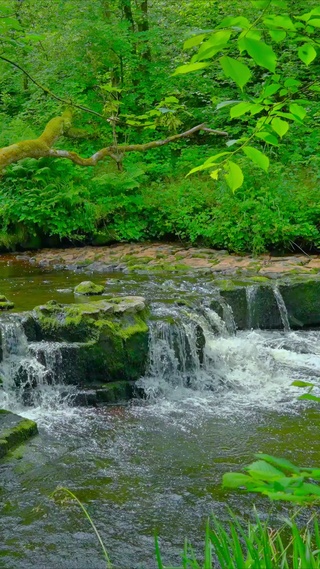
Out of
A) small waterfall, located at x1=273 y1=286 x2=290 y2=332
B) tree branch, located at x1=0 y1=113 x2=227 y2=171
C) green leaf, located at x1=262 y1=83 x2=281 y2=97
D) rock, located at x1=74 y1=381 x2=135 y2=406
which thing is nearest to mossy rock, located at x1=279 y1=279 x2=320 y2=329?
small waterfall, located at x1=273 y1=286 x2=290 y2=332

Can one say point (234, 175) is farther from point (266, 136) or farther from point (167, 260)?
point (167, 260)

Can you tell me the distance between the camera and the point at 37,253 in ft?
42.6

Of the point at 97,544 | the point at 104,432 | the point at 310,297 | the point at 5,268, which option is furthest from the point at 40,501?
the point at 5,268

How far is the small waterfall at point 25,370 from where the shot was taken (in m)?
7.11

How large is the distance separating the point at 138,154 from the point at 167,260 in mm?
4461

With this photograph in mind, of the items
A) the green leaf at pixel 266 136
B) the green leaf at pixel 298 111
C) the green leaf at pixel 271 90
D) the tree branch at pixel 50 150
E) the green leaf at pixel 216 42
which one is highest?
the tree branch at pixel 50 150

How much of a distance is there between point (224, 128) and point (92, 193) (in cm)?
417

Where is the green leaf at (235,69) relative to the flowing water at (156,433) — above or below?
above

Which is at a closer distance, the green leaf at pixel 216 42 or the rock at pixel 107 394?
the green leaf at pixel 216 42

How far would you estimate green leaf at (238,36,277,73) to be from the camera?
136 centimetres

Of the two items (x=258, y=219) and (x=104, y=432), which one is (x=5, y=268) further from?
(x=104, y=432)

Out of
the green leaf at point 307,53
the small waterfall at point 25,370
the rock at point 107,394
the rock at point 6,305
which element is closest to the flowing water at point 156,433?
the small waterfall at point 25,370

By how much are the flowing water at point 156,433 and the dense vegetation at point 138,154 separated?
114 inches

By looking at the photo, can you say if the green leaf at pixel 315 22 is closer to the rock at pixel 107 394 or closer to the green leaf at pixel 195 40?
the green leaf at pixel 195 40
